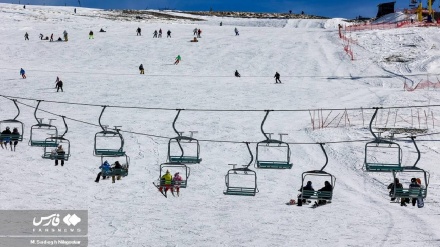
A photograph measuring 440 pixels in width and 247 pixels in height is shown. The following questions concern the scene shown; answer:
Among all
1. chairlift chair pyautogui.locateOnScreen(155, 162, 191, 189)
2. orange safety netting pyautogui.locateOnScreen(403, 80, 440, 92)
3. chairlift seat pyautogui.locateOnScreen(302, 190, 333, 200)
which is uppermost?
orange safety netting pyautogui.locateOnScreen(403, 80, 440, 92)

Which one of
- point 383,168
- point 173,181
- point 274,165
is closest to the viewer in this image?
point 383,168

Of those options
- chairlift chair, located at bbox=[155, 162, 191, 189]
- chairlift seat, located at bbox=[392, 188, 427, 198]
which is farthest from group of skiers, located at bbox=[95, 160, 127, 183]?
chairlift seat, located at bbox=[392, 188, 427, 198]

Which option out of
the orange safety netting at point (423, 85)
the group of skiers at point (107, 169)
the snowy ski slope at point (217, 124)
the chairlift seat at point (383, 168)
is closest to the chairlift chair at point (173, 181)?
the snowy ski slope at point (217, 124)

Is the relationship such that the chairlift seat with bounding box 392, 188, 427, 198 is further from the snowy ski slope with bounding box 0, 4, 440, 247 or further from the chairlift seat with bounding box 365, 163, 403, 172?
the snowy ski slope with bounding box 0, 4, 440, 247

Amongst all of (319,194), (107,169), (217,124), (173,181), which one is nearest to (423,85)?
(217,124)

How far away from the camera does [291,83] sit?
4569 cm

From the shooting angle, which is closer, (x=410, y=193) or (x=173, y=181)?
(x=410, y=193)

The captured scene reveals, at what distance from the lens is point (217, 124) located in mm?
34188

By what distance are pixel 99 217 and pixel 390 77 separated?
32178 millimetres

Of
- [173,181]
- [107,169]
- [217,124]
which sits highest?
[217,124]

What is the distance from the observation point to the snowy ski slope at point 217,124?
21.4 meters

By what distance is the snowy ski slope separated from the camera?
21438 millimetres

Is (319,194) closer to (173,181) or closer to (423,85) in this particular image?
(173,181)

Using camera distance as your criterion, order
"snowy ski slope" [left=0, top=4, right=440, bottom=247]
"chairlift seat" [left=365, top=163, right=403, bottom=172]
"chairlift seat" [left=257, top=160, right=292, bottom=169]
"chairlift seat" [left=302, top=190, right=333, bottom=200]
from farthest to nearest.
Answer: "snowy ski slope" [left=0, top=4, right=440, bottom=247] → "chairlift seat" [left=302, top=190, right=333, bottom=200] → "chairlift seat" [left=257, top=160, right=292, bottom=169] → "chairlift seat" [left=365, top=163, right=403, bottom=172]
